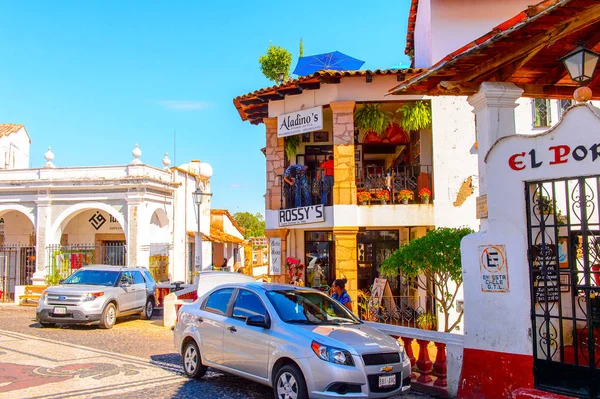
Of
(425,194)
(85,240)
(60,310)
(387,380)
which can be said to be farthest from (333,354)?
(85,240)

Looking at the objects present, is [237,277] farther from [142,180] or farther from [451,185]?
[142,180]

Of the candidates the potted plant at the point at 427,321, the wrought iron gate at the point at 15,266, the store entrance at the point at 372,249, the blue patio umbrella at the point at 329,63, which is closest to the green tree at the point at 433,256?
the potted plant at the point at 427,321

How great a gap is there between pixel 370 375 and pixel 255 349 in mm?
1688

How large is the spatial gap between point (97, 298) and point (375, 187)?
27.3 feet

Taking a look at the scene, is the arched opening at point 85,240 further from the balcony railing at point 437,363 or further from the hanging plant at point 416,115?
the balcony railing at point 437,363

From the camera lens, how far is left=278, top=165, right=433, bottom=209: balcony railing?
1573 cm

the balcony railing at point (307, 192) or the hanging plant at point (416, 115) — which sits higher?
the hanging plant at point (416, 115)

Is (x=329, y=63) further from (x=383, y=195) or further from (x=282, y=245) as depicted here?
(x=282, y=245)

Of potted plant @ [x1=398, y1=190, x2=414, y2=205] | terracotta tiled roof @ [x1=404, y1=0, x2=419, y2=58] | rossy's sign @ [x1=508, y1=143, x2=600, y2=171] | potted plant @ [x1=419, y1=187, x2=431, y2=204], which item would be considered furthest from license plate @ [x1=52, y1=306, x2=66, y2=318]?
terracotta tiled roof @ [x1=404, y1=0, x2=419, y2=58]

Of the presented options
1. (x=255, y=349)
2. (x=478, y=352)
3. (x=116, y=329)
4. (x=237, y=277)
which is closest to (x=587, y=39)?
(x=478, y=352)

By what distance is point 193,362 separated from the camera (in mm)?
9148

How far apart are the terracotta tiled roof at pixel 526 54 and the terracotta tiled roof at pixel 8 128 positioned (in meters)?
29.3

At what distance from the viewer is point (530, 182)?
689 cm

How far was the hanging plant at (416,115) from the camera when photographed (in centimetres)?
1534
